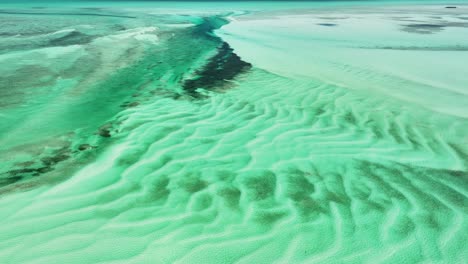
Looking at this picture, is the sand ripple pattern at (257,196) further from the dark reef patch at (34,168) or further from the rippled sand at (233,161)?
the dark reef patch at (34,168)

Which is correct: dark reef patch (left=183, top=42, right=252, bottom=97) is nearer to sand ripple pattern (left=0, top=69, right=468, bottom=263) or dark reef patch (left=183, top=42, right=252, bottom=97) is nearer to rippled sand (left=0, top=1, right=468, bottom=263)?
rippled sand (left=0, top=1, right=468, bottom=263)

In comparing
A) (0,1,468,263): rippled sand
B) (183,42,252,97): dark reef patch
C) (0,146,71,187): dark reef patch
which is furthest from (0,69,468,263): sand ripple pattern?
(183,42,252,97): dark reef patch

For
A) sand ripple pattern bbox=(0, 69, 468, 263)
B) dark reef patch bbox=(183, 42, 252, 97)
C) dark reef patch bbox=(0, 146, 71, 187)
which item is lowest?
sand ripple pattern bbox=(0, 69, 468, 263)

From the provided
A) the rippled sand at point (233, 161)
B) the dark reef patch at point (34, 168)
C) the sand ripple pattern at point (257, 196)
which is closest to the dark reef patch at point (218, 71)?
the rippled sand at point (233, 161)

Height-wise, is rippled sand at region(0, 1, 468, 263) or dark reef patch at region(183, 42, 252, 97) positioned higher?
dark reef patch at region(183, 42, 252, 97)

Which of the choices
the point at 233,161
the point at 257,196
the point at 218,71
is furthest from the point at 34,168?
the point at 218,71

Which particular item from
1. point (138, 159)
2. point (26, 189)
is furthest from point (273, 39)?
point (26, 189)

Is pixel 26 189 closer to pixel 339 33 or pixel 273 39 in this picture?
Answer: pixel 273 39
